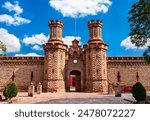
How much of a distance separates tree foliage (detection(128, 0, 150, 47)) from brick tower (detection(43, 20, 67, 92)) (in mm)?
12530

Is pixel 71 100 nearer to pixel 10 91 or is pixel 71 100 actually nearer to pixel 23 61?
pixel 10 91

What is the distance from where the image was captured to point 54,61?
82.7 ft

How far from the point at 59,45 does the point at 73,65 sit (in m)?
3.69

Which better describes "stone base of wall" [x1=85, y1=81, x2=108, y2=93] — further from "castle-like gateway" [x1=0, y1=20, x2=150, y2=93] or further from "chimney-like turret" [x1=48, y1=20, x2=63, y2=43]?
"chimney-like turret" [x1=48, y1=20, x2=63, y2=43]

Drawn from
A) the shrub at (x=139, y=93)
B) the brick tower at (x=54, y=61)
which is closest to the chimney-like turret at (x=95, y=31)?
the brick tower at (x=54, y=61)

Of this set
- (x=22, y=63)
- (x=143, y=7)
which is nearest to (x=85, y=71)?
(x=22, y=63)

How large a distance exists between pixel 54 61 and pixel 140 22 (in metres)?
14.1

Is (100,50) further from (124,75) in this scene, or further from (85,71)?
(124,75)

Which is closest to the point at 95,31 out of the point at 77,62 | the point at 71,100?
the point at 77,62

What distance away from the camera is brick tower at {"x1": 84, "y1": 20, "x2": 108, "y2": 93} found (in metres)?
24.8

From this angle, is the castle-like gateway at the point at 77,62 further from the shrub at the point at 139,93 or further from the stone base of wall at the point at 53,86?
the shrub at the point at 139,93

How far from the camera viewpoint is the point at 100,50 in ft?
83.3

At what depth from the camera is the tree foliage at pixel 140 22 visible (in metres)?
13.3

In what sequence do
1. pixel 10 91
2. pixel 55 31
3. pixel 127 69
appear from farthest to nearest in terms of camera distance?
pixel 127 69
pixel 55 31
pixel 10 91
